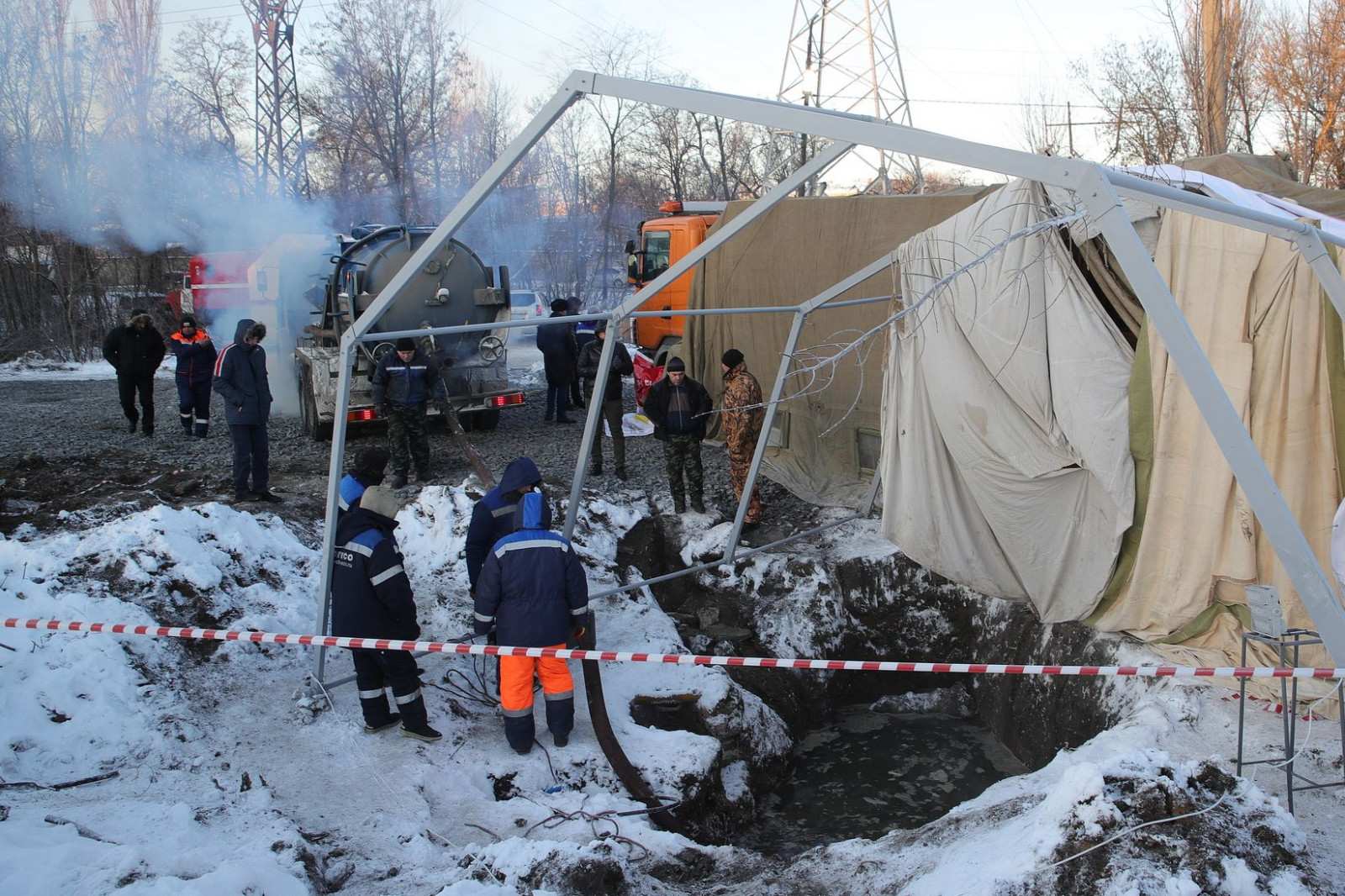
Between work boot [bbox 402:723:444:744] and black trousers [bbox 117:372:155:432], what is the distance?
336 inches

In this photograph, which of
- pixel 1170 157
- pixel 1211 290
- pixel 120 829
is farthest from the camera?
pixel 1170 157

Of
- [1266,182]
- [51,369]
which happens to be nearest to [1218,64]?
[1266,182]

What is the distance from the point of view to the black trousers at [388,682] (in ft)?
16.2

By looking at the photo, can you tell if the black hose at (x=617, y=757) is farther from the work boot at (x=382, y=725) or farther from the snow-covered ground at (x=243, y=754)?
the work boot at (x=382, y=725)

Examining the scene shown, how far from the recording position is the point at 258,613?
630 centimetres

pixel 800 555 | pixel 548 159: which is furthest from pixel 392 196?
pixel 800 555

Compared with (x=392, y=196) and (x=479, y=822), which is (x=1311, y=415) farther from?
(x=392, y=196)

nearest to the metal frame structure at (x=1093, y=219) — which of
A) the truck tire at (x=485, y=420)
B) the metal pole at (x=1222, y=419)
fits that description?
the metal pole at (x=1222, y=419)

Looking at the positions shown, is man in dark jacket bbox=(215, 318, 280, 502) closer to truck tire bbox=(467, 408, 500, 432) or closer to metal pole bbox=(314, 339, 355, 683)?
metal pole bbox=(314, 339, 355, 683)

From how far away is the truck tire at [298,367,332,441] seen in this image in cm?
1168

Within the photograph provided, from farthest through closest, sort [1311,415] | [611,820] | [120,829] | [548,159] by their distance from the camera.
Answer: [548,159] < [1311,415] < [611,820] < [120,829]

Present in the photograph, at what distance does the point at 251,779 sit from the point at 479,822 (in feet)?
3.73

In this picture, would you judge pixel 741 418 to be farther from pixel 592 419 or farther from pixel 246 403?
pixel 246 403

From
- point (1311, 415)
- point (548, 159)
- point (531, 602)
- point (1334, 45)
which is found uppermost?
point (548, 159)
